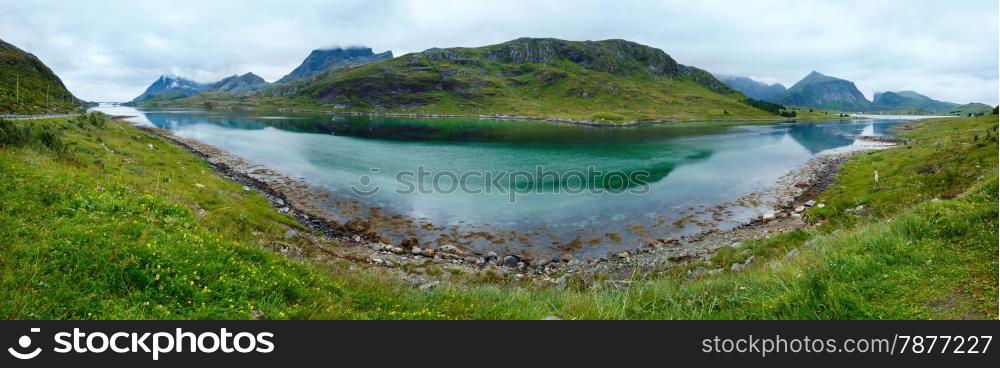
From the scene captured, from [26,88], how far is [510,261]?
17879 centimetres

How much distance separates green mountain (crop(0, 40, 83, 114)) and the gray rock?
10775cm

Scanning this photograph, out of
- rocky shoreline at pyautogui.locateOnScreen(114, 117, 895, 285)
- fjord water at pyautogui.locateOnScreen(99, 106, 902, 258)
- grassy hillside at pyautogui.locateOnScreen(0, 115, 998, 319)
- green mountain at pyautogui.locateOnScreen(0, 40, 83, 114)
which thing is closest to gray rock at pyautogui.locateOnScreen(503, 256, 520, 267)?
rocky shoreline at pyautogui.locateOnScreen(114, 117, 895, 285)

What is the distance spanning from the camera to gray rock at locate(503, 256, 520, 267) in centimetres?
2408

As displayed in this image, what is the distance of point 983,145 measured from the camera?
122 feet

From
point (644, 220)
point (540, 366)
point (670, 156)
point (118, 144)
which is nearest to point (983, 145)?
point (644, 220)

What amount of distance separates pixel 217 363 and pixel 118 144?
5694 centimetres

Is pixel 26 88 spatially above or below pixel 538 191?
above

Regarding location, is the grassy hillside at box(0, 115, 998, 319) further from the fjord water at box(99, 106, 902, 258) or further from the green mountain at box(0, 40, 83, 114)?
the green mountain at box(0, 40, 83, 114)

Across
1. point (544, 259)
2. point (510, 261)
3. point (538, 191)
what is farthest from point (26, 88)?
point (544, 259)

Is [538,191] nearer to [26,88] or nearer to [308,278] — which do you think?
[308,278]

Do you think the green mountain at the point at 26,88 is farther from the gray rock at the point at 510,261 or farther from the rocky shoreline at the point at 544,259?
the gray rock at the point at 510,261

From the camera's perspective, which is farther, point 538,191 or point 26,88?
point 26,88

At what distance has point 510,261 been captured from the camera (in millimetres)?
24312

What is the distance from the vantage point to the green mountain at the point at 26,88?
92863mm
